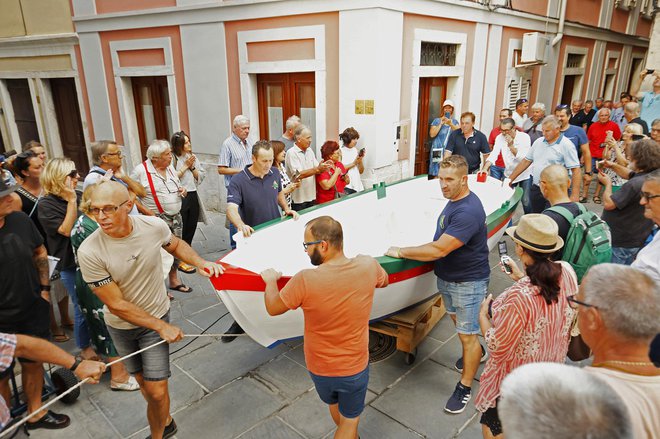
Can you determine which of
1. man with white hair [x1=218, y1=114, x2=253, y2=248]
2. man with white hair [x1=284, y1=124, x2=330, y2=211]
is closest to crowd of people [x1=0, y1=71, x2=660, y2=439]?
man with white hair [x1=284, y1=124, x2=330, y2=211]

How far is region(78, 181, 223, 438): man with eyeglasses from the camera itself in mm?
2334

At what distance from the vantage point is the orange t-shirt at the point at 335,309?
210 centimetres

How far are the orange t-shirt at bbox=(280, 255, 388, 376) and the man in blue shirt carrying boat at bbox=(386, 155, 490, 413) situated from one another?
2.78 feet

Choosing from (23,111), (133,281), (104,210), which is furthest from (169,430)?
(23,111)

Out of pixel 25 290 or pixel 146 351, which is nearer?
pixel 146 351

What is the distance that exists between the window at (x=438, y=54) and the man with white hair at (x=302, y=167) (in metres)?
3.20

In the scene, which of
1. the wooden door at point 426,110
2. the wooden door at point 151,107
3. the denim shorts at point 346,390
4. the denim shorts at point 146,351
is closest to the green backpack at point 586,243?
the denim shorts at point 346,390

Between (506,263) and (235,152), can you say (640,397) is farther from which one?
(235,152)

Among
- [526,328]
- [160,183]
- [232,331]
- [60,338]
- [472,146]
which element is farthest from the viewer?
[472,146]

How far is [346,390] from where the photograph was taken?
231 centimetres

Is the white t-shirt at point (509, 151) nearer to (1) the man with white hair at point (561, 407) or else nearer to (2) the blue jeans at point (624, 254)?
(2) the blue jeans at point (624, 254)

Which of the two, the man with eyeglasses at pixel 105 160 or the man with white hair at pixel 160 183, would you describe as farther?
the man with white hair at pixel 160 183

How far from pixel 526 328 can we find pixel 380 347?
2.05 metres

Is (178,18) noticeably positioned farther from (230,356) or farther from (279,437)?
(279,437)
